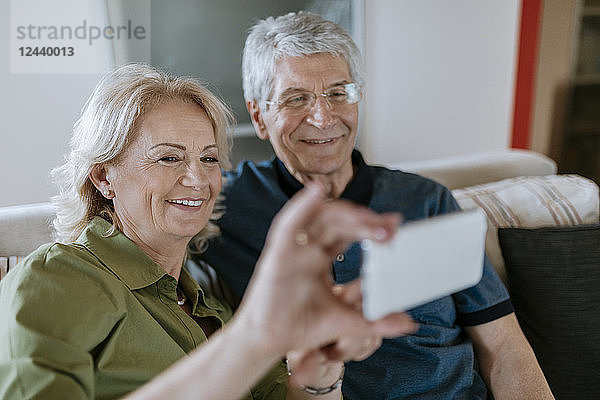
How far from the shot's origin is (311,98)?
1672mm

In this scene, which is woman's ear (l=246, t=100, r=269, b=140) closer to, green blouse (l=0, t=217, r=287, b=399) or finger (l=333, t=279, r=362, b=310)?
green blouse (l=0, t=217, r=287, b=399)

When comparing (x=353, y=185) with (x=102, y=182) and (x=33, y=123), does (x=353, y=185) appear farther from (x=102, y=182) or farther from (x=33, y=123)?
(x=33, y=123)

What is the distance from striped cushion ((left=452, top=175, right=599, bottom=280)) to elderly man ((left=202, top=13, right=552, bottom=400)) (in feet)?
0.80

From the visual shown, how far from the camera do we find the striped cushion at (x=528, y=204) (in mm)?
1927

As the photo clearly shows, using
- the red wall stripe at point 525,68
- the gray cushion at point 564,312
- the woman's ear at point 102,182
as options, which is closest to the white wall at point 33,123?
the woman's ear at point 102,182

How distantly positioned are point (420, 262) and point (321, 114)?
89 cm

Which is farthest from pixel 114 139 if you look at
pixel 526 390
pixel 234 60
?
pixel 526 390

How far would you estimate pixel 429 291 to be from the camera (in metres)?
0.85

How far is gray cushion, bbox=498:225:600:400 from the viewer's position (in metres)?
1.74

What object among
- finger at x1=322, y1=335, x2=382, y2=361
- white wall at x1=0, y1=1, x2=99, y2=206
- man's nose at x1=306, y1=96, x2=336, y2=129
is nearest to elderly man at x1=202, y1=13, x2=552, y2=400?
man's nose at x1=306, y1=96, x2=336, y2=129

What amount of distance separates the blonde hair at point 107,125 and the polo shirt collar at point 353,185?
0.33 m

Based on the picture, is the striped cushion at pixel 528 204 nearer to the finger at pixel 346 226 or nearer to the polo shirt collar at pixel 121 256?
the polo shirt collar at pixel 121 256

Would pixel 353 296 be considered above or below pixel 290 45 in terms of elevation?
below

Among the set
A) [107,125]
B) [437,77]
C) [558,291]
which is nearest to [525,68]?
[437,77]
